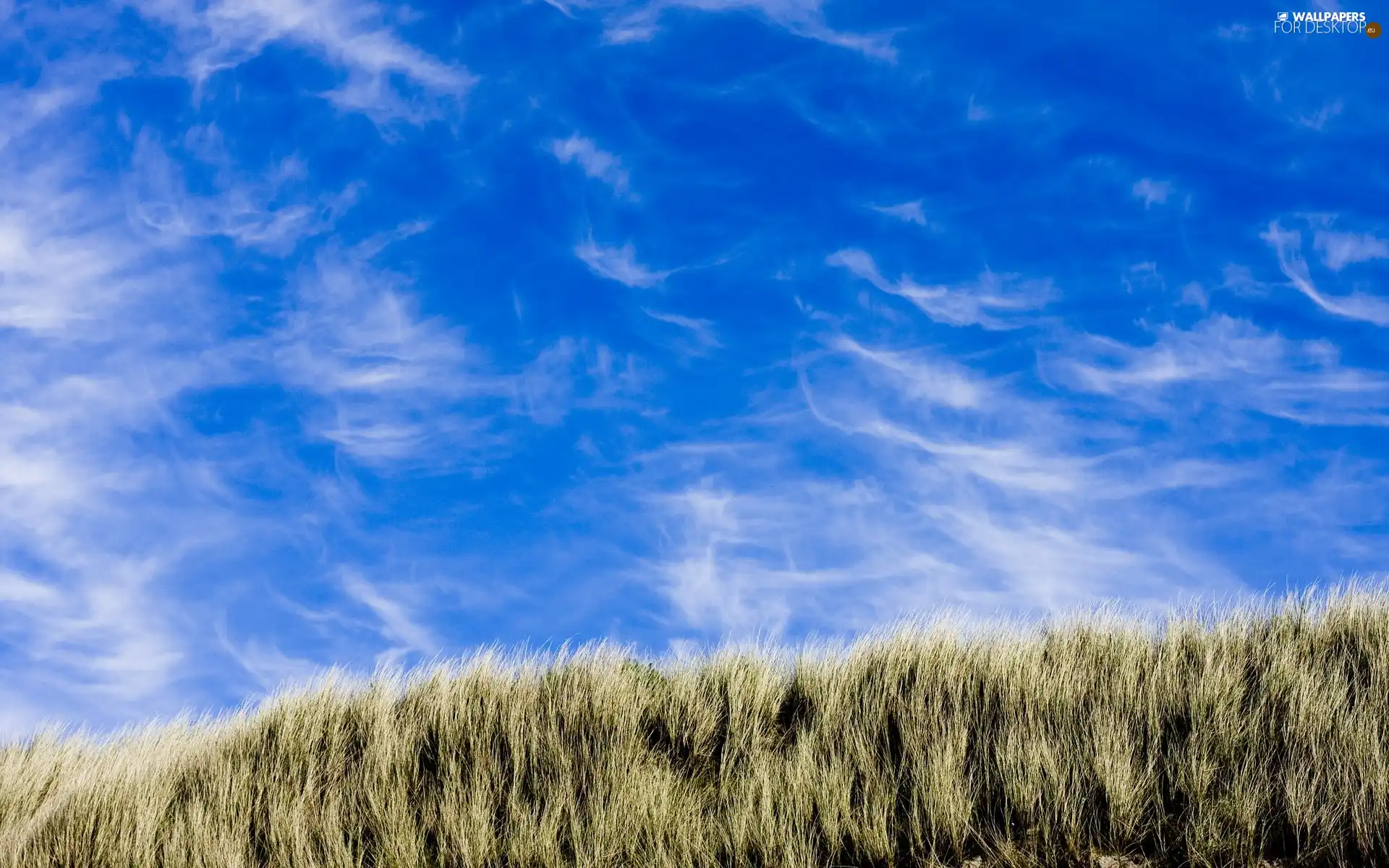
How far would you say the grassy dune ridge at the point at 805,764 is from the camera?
22.4 feet

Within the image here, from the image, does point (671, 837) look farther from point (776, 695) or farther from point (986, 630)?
point (986, 630)

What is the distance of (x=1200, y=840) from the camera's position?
21.1 feet

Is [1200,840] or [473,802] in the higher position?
[473,802]

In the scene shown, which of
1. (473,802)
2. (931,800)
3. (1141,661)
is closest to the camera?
(931,800)

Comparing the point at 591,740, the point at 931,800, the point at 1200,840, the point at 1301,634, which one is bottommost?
the point at 1200,840

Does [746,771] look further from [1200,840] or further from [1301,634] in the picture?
[1301,634]

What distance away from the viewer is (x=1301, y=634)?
29.7 feet

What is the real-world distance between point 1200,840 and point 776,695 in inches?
135

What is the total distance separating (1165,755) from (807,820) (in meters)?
2.45

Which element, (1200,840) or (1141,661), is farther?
(1141,661)

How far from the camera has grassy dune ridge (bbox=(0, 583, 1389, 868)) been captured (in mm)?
6820

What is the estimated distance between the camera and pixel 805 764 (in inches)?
300

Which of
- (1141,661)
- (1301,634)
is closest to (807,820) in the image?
(1141,661)

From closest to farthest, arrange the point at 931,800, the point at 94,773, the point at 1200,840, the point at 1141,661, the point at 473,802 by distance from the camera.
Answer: the point at 1200,840 → the point at 931,800 → the point at 473,802 → the point at 1141,661 → the point at 94,773
